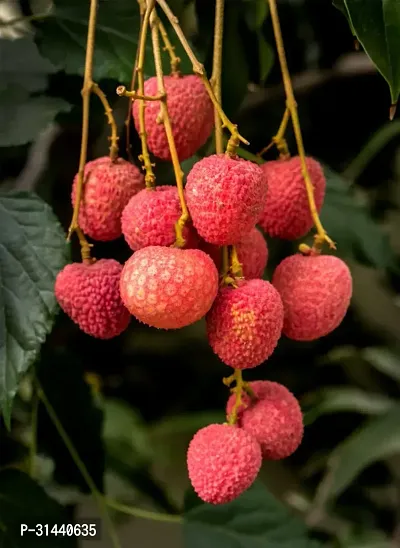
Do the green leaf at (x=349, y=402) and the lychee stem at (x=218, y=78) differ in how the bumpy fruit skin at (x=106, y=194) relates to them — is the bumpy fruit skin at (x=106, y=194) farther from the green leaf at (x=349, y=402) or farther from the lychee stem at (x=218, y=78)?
the green leaf at (x=349, y=402)

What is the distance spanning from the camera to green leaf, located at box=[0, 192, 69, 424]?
462 millimetres

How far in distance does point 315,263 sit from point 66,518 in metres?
0.38

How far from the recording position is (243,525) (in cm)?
68

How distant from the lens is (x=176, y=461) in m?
1.21

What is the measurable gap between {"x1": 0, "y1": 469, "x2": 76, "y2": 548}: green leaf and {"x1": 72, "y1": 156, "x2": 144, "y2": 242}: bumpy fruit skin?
0.32 m

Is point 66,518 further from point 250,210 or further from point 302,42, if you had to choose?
point 302,42

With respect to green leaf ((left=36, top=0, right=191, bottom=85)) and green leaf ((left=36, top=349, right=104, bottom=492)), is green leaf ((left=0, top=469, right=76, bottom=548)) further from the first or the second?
green leaf ((left=36, top=0, right=191, bottom=85))

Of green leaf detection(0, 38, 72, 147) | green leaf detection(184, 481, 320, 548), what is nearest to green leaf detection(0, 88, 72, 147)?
green leaf detection(0, 38, 72, 147)

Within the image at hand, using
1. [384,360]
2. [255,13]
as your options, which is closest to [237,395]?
[255,13]

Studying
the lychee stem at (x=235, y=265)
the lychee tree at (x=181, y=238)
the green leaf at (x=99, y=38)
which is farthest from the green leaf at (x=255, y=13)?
the lychee stem at (x=235, y=265)

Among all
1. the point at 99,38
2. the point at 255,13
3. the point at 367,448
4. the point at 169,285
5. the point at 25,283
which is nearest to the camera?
the point at 169,285

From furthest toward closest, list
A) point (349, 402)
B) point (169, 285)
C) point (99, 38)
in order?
point (349, 402)
point (99, 38)
point (169, 285)

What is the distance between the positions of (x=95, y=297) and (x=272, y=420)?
0.43 feet

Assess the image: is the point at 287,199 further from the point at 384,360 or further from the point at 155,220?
the point at 384,360
